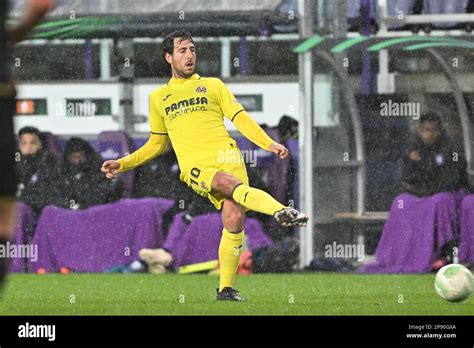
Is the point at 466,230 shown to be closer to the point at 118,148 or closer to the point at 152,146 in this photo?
the point at 118,148

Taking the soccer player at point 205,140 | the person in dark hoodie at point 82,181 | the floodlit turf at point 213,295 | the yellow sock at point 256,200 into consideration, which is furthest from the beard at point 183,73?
the person in dark hoodie at point 82,181

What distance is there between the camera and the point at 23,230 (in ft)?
50.2

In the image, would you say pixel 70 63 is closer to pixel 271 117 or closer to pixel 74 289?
pixel 271 117

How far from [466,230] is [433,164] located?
2.59 ft

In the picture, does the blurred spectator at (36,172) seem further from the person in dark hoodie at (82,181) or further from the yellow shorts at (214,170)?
the yellow shorts at (214,170)

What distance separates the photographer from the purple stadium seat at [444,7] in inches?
600

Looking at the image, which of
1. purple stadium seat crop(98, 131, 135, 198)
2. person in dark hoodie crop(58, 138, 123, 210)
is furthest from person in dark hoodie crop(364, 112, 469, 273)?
person in dark hoodie crop(58, 138, 123, 210)

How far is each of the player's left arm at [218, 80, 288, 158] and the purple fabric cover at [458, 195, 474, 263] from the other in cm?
374

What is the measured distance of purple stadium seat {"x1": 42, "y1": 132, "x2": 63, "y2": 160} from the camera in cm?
1551

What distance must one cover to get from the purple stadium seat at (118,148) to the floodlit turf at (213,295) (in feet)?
3.46

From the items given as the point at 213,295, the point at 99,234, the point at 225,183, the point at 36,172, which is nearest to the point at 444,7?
the point at 99,234

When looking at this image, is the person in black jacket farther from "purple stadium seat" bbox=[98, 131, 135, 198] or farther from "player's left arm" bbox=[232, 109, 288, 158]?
"player's left arm" bbox=[232, 109, 288, 158]
